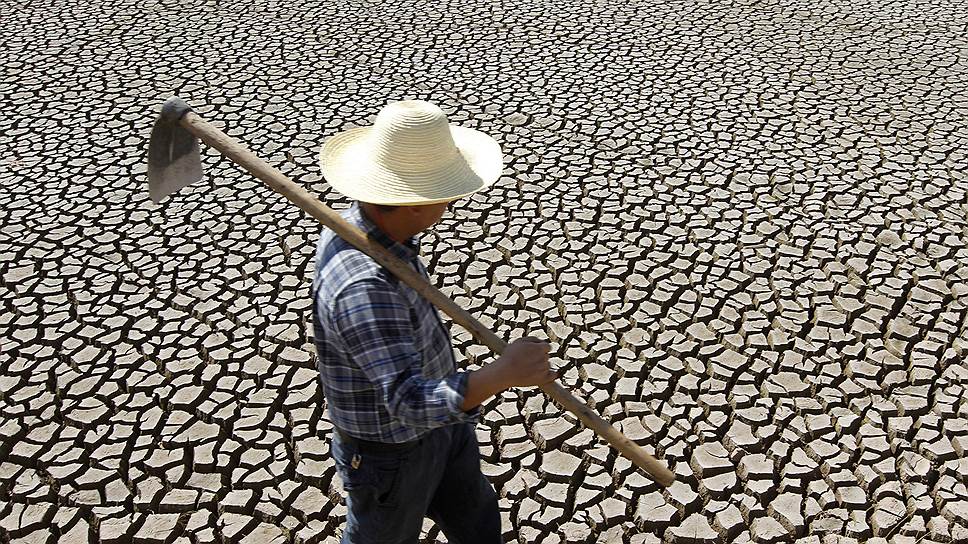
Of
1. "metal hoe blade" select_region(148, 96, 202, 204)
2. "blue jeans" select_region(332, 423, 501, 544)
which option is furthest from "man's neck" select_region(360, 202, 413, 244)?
"metal hoe blade" select_region(148, 96, 202, 204)

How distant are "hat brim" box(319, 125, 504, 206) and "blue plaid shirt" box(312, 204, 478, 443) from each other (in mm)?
94

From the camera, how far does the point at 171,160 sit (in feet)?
8.07

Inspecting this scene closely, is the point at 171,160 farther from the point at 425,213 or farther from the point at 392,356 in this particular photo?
the point at 392,356

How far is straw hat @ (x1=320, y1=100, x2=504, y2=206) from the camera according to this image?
6.54 ft

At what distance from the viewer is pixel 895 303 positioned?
4.33 metres

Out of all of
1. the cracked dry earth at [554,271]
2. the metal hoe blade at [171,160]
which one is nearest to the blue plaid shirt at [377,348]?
the metal hoe blade at [171,160]

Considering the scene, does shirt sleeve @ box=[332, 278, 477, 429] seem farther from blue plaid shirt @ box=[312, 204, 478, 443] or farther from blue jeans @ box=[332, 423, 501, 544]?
blue jeans @ box=[332, 423, 501, 544]

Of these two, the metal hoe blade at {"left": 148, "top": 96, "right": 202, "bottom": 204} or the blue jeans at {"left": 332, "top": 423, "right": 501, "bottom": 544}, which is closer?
the blue jeans at {"left": 332, "top": 423, "right": 501, "bottom": 544}

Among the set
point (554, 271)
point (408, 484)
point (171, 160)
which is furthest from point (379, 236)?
point (554, 271)

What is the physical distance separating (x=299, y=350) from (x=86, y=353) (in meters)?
0.92

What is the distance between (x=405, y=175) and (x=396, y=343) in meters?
0.38

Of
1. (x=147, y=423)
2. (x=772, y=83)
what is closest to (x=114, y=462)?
(x=147, y=423)

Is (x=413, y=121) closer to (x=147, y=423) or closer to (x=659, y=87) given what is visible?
(x=147, y=423)

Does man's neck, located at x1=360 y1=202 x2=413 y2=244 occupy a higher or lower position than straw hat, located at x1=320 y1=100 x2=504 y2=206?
lower
